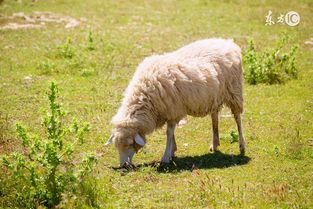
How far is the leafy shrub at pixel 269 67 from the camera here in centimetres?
1639

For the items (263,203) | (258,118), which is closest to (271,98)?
(258,118)

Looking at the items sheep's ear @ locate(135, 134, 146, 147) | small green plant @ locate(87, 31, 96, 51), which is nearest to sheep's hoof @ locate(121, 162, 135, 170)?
sheep's ear @ locate(135, 134, 146, 147)

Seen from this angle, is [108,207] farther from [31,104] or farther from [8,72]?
[8,72]

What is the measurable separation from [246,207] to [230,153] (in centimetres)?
327

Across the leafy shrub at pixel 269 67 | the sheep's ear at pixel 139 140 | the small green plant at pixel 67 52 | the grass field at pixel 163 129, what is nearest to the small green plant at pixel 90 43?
the grass field at pixel 163 129

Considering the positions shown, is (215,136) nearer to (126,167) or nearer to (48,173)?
(126,167)

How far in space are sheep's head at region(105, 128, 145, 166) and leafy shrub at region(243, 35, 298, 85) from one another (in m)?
6.60

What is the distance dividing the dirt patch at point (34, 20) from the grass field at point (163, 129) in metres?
0.44

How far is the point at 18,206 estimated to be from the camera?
8.96 metres

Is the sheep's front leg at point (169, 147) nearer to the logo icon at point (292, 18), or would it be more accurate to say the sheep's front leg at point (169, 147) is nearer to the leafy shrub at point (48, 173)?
the leafy shrub at point (48, 173)

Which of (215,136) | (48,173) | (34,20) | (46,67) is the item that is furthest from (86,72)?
(48,173)

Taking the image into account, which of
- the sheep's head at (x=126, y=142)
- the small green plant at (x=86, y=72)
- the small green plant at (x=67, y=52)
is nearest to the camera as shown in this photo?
the sheep's head at (x=126, y=142)

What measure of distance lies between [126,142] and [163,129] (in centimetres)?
301

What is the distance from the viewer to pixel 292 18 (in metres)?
23.4
